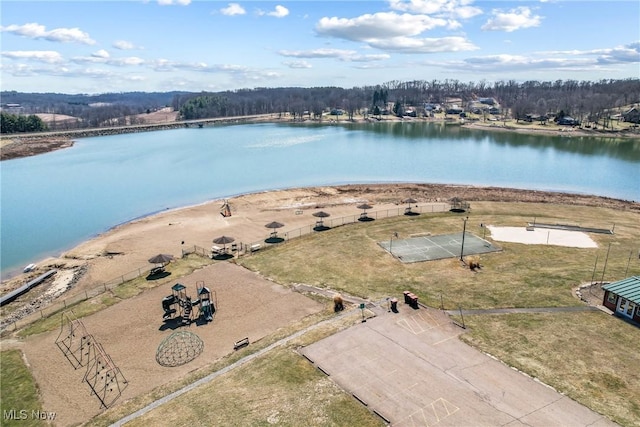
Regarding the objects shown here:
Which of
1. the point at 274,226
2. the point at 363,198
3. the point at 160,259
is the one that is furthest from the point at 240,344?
the point at 363,198

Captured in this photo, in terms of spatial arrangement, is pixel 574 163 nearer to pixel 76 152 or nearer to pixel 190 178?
pixel 190 178

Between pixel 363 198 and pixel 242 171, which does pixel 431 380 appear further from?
pixel 242 171

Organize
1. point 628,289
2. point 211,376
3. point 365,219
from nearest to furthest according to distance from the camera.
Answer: point 211,376 < point 628,289 < point 365,219

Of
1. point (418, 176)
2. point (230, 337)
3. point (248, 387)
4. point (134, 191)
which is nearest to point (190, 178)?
point (134, 191)

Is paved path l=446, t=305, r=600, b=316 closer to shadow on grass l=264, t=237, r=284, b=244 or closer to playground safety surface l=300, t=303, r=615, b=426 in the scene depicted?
playground safety surface l=300, t=303, r=615, b=426

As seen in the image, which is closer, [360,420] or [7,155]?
[360,420]

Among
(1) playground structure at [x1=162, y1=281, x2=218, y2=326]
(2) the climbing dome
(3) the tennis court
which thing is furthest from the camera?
(3) the tennis court

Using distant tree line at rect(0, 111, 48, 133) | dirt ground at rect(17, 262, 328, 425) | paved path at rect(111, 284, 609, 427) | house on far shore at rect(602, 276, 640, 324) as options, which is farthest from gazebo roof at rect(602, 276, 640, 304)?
distant tree line at rect(0, 111, 48, 133)
